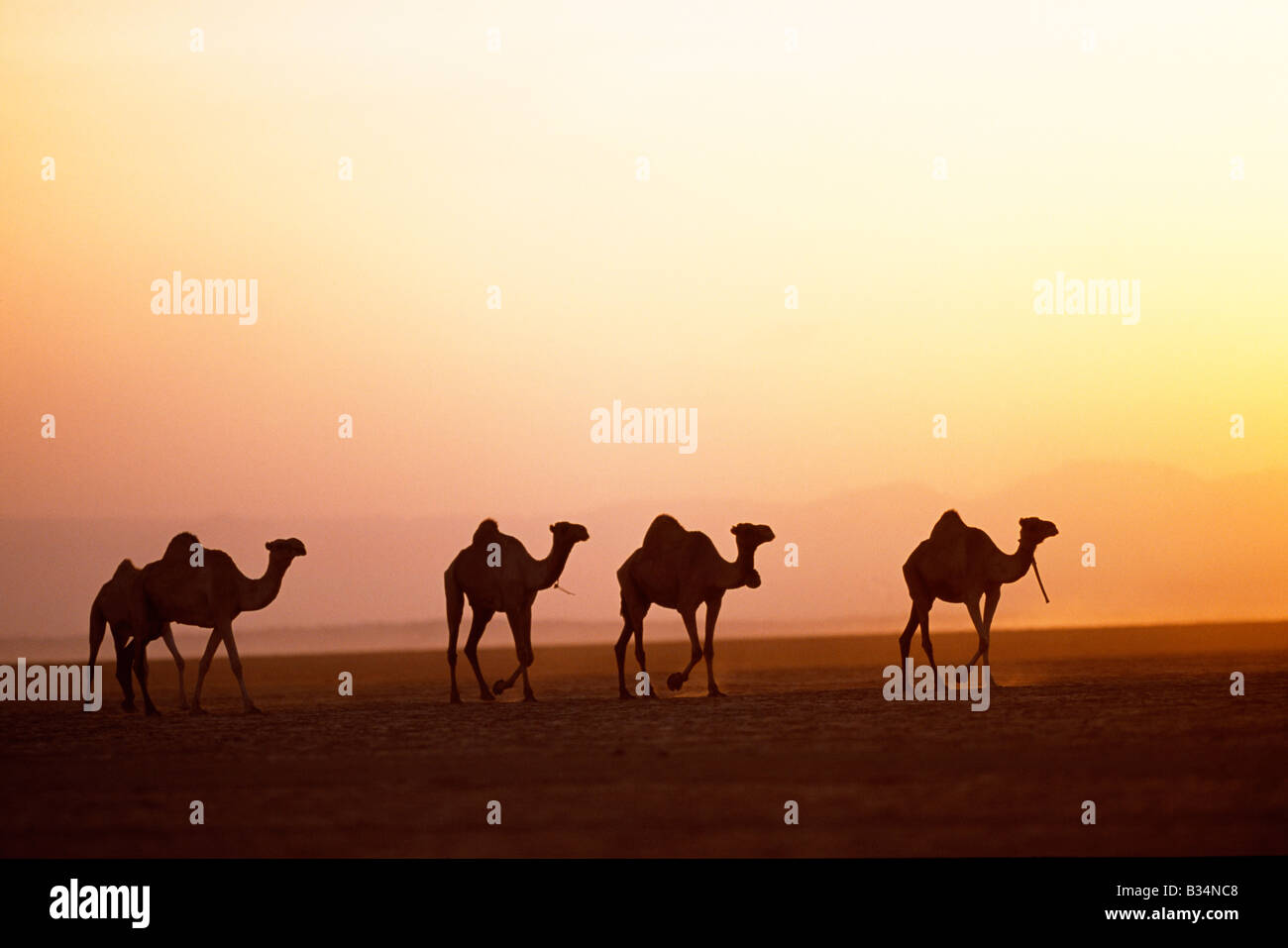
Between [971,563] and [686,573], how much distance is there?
155 inches

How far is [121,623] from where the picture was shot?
24234 mm

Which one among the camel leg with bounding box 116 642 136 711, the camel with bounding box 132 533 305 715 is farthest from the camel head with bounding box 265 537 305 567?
the camel leg with bounding box 116 642 136 711

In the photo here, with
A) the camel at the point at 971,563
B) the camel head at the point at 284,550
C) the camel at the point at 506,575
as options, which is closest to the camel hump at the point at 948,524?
the camel at the point at 971,563

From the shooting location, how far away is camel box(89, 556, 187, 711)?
78.3 feet

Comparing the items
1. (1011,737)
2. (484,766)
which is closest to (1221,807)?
(1011,737)

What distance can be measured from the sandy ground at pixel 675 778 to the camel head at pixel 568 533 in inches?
86.0

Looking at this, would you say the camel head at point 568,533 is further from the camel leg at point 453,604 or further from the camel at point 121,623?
the camel at point 121,623

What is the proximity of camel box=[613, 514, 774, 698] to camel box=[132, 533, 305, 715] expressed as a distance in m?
4.45

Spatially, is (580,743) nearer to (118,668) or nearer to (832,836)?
(832,836)

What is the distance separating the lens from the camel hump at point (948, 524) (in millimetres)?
24906

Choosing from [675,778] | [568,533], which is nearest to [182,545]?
[568,533]

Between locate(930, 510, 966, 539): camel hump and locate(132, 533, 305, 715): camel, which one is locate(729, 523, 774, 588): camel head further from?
locate(132, 533, 305, 715): camel

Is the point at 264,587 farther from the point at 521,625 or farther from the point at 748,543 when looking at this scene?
the point at 748,543
